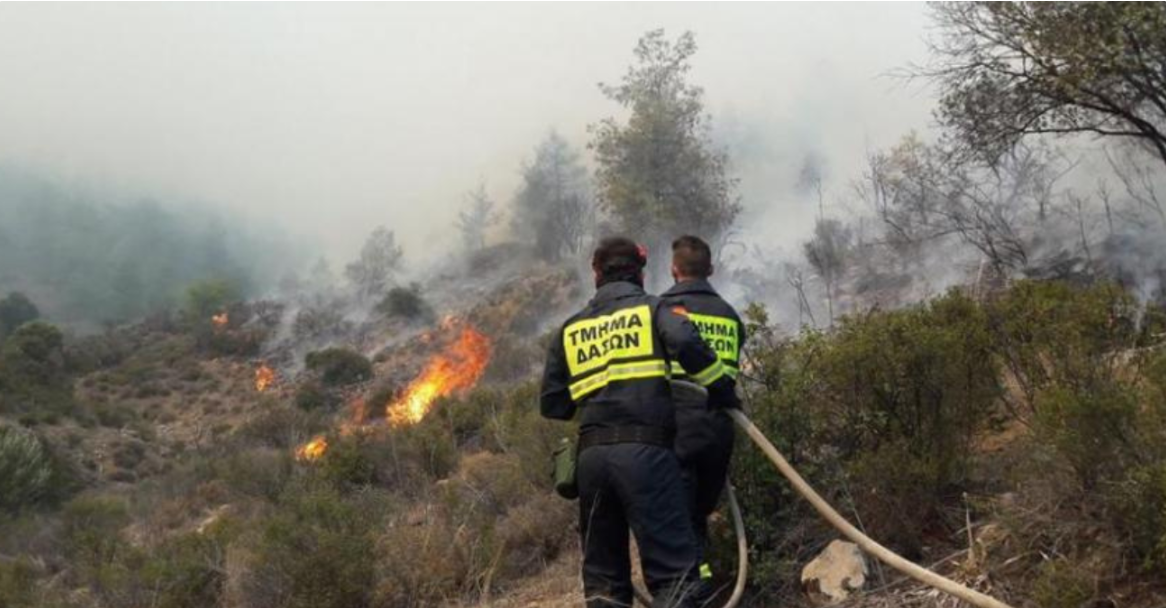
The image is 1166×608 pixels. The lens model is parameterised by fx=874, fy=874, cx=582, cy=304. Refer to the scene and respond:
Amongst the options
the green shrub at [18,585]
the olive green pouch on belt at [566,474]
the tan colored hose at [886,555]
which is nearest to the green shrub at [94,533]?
the green shrub at [18,585]

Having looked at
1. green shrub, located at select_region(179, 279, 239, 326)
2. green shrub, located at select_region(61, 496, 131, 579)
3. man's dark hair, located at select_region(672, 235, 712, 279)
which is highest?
green shrub, located at select_region(179, 279, 239, 326)

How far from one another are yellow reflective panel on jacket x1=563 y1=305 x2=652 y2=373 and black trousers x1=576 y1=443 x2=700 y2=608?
371 mm

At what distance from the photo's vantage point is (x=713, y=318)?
13.0 ft

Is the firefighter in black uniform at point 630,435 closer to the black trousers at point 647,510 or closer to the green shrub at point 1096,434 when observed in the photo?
the black trousers at point 647,510

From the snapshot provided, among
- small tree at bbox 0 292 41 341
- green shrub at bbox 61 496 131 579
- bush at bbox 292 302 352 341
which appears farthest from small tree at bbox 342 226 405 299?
green shrub at bbox 61 496 131 579

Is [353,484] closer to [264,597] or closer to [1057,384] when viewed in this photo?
[264,597]

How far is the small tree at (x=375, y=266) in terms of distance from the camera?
49.6 metres

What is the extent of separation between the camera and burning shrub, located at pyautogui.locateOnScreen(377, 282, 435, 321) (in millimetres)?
42406

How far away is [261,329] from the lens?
45750mm

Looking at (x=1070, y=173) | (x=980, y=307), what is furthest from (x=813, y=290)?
(x=980, y=307)

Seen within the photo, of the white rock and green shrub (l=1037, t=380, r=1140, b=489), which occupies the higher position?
green shrub (l=1037, t=380, r=1140, b=489)

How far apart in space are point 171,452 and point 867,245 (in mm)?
22554

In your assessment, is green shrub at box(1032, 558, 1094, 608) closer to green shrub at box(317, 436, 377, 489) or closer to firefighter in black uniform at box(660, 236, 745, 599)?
firefighter in black uniform at box(660, 236, 745, 599)

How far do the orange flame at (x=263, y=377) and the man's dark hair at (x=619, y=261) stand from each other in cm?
3581
